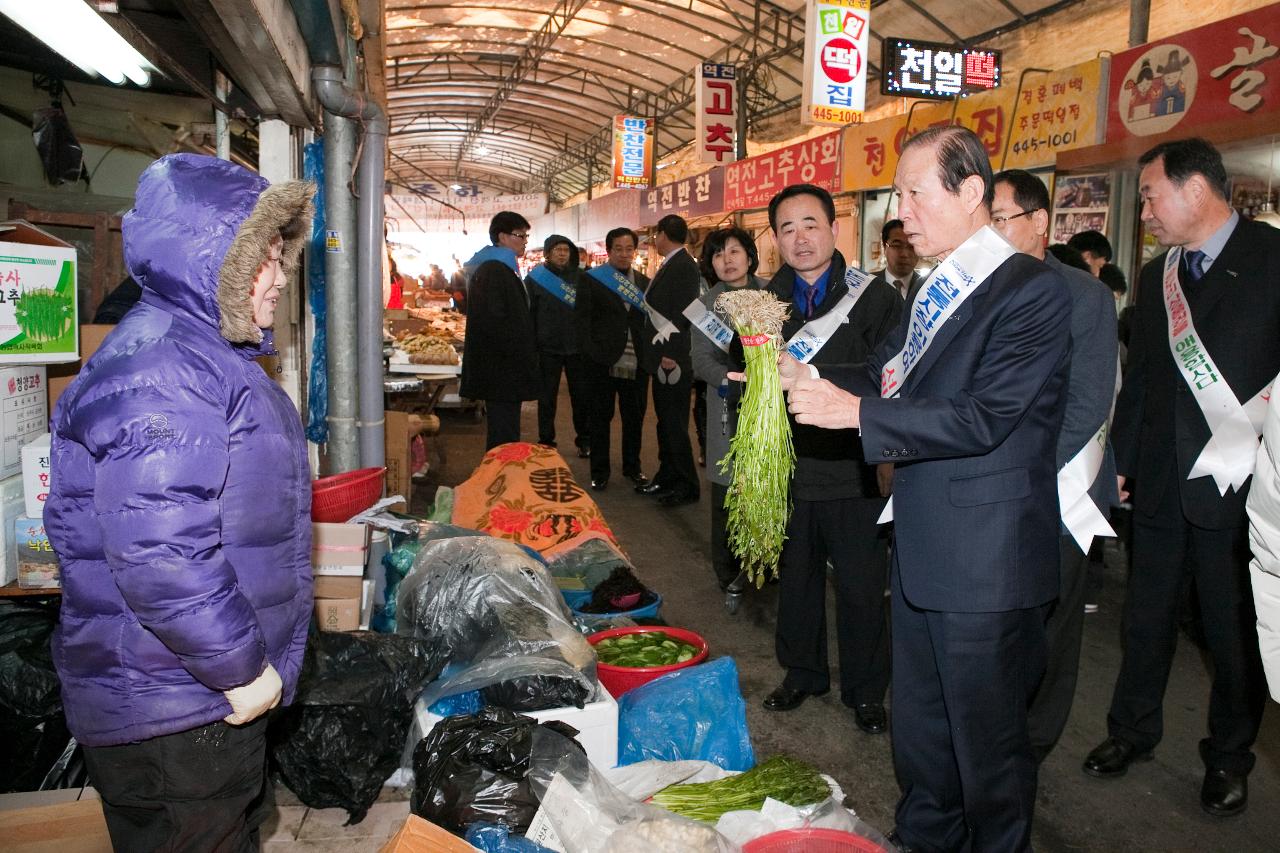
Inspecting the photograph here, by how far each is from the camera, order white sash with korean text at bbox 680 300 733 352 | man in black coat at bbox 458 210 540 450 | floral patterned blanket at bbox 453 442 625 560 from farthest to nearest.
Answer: man in black coat at bbox 458 210 540 450
floral patterned blanket at bbox 453 442 625 560
white sash with korean text at bbox 680 300 733 352

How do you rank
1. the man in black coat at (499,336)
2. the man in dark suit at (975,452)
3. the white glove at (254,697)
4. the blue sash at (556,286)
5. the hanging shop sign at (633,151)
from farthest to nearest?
the hanging shop sign at (633,151) → the blue sash at (556,286) → the man in black coat at (499,336) → the man in dark suit at (975,452) → the white glove at (254,697)

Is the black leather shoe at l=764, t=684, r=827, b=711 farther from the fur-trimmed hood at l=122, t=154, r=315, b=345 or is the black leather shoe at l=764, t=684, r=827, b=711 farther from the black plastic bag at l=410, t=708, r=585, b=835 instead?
the fur-trimmed hood at l=122, t=154, r=315, b=345

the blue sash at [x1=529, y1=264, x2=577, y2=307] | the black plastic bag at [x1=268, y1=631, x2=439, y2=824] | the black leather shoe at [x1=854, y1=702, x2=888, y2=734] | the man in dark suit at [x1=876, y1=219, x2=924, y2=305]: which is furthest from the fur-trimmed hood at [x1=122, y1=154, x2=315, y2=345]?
the blue sash at [x1=529, y1=264, x2=577, y2=307]

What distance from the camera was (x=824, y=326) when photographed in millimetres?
3506

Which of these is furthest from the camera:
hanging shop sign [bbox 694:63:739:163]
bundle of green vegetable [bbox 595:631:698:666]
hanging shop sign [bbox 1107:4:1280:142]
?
hanging shop sign [bbox 694:63:739:163]

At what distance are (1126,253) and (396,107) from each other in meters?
21.0

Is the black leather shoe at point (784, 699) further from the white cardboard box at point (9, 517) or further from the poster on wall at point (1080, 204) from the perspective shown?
the poster on wall at point (1080, 204)

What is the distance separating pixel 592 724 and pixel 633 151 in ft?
56.4

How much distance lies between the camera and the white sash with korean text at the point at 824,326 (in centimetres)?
349

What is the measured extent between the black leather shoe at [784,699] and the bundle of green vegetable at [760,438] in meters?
0.76

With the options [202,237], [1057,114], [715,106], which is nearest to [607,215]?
[715,106]

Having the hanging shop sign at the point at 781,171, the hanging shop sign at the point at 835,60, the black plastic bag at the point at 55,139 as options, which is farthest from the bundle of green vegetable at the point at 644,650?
the hanging shop sign at the point at 781,171

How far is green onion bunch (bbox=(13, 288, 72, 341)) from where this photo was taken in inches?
115

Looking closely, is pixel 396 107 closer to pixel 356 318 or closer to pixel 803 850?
pixel 356 318
